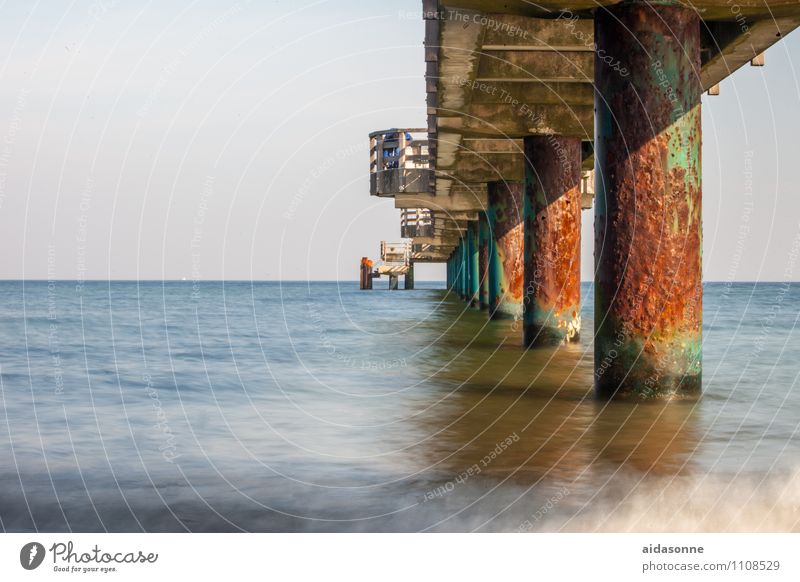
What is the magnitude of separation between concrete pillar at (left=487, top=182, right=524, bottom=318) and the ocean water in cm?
692

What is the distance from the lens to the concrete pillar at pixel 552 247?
14789 mm

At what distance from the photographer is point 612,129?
8484 mm

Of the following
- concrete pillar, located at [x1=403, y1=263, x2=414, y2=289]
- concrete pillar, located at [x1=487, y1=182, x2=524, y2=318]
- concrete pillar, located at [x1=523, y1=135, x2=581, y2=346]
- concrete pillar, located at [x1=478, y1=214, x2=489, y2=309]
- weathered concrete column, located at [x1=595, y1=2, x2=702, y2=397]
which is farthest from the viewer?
concrete pillar, located at [x1=403, y1=263, x2=414, y2=289]

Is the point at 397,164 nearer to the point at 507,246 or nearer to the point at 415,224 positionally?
the point at 507,246

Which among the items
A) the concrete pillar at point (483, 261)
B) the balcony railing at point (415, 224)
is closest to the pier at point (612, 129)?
the concrete pillar at point (483, 261)

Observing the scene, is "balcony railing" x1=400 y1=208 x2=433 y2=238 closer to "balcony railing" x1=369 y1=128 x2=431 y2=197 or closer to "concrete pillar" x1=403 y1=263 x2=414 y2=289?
"balcony railing" x1=369 y1=128 x2=431 y2=197

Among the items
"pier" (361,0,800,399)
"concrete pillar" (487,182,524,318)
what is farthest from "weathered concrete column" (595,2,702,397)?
"concrete pillar" (487,182,524,318)

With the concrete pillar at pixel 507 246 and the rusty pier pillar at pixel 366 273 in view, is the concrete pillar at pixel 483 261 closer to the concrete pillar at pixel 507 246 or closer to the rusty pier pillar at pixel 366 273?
the concrete pillar at pixel 507 246

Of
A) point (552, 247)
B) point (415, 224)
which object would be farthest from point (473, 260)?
point (552, 247)

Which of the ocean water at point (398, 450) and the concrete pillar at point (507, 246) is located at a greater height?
the concrete pillar at point (507, 246)

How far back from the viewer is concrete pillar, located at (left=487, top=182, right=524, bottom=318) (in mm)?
20828

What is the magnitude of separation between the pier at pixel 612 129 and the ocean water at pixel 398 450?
679 mm

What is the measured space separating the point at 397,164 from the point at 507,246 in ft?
11.2
